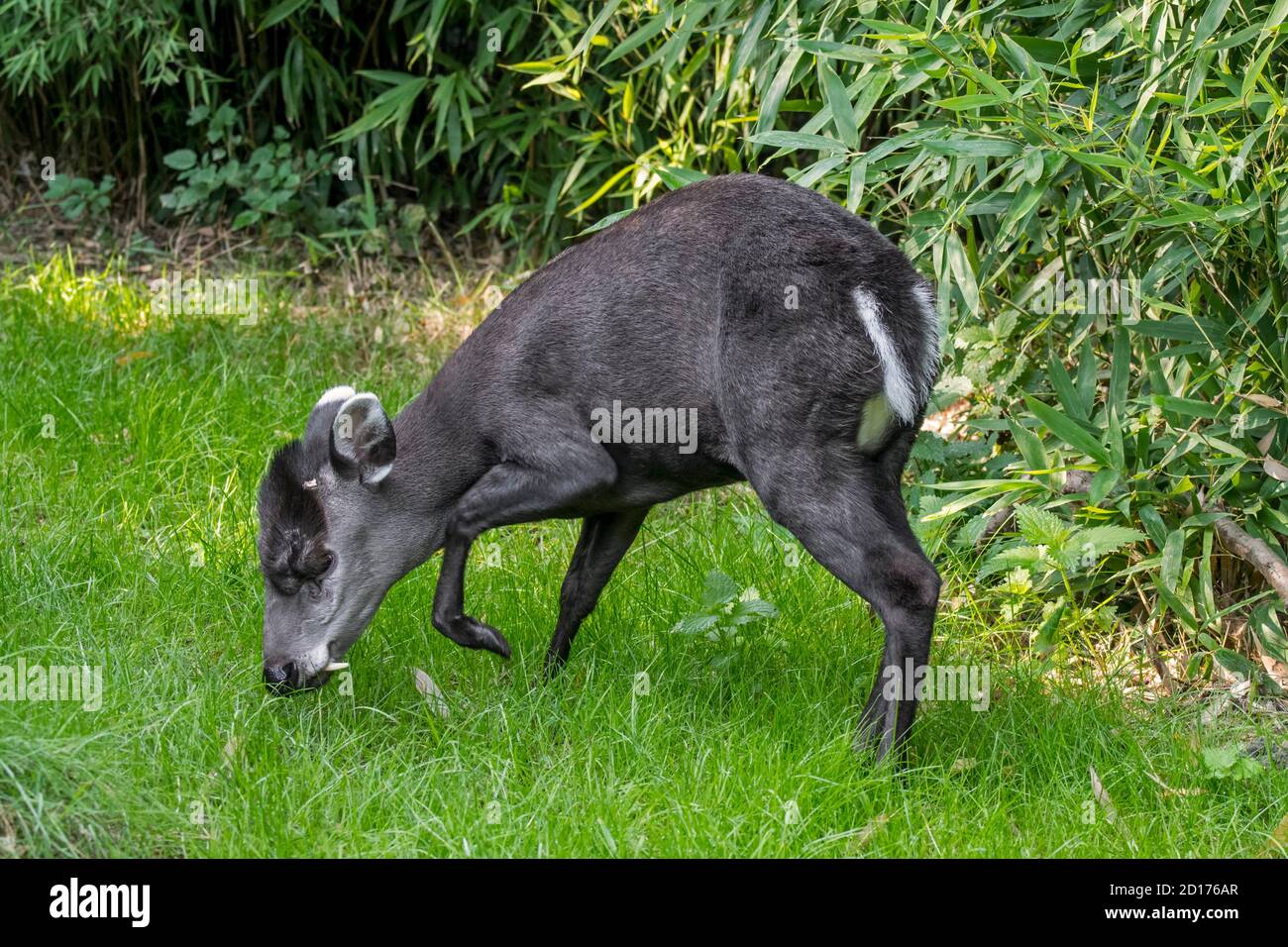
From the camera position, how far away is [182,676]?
4.08m

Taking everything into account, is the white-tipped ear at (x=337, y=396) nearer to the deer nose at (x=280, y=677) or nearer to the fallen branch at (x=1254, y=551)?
the deer nose at (x=280, y=677)

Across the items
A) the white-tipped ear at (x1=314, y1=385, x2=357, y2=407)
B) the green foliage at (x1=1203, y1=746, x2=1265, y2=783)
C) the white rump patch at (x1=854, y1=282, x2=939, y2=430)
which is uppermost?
the white rump patch at (x1=854, y1=282, x2=939, y2=430)

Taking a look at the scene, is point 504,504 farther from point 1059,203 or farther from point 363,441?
point 1059,203

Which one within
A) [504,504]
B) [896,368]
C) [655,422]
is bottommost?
[504,504]

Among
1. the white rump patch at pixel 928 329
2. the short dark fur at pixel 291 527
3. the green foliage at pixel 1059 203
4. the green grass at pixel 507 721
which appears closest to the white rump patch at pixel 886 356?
the white rump patch at pixel 928 329

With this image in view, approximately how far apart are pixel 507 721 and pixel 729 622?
2.57 feet

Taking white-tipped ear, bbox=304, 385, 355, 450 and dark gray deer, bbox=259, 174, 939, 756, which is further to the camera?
white-tipped ear, bbox=304, 385, 355, 450

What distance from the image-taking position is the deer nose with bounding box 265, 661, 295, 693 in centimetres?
398

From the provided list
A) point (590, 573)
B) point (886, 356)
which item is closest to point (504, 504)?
point (590, 573)

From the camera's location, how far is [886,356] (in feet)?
12.0

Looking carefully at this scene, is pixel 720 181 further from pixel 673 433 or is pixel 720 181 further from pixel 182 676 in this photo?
pixel 182 676

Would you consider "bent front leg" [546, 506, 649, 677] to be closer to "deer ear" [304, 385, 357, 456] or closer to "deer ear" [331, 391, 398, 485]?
"deer ear" [331, 391, 398, 485]

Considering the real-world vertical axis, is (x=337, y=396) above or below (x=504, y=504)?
above

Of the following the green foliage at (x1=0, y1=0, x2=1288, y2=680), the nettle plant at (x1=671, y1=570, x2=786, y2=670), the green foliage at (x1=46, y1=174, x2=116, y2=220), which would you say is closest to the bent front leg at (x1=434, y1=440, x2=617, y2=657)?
the nettle plant at (x1=671, y1=570, x2=786, y2=670)
